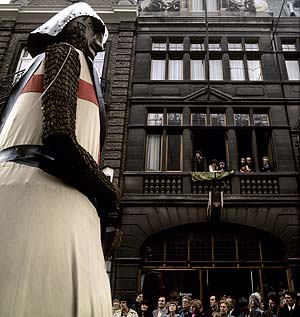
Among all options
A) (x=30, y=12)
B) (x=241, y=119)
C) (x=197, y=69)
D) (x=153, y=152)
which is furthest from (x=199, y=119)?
(x=30, y=12)

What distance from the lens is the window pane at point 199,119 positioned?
13.0 metres

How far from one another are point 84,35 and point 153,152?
10.7 meters

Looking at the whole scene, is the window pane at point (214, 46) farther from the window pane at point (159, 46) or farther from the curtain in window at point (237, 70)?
the window pane at point (159, 46)

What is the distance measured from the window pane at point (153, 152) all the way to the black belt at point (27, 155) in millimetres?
10730

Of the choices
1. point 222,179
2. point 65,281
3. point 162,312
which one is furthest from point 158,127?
point 65,281

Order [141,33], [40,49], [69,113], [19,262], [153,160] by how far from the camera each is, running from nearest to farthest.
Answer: [19,262]
[69,113]
[40,49]
[153,160]
[141,33]

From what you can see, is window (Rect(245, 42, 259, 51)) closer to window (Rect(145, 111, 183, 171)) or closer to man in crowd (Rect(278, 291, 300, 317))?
window (Rect(145, 111, 183, 171))

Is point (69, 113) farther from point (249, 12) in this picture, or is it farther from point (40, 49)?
point (249, 12)

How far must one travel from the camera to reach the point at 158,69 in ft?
47.9

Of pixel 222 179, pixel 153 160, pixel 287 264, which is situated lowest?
pixel 287 264

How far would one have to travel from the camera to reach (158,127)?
12820mm

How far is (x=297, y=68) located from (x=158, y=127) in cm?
635

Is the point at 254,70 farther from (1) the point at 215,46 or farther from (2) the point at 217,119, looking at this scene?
(2) the point at 217,119

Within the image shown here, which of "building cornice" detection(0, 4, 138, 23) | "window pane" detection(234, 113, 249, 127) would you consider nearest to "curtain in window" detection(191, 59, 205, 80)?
"window pane" detection(234, 113, 249, 127)
